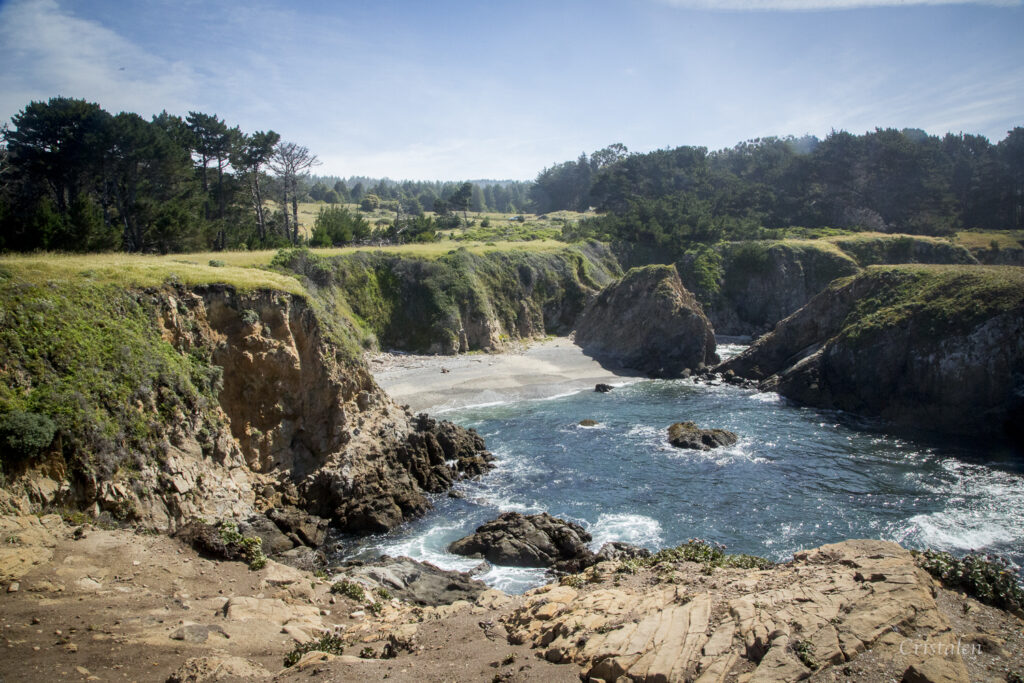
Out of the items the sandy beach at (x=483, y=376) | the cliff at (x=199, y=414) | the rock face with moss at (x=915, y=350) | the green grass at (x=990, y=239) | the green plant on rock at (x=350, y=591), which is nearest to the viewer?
the green plant on rock at (x=350, y=591)

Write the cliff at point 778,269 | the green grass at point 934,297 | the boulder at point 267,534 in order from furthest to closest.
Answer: the cliff at point 778,269
the green grass at point 934,297
the boulder at point 267,534

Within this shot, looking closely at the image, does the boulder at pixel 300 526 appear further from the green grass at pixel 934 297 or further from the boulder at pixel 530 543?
the green grass at pixel 934 297

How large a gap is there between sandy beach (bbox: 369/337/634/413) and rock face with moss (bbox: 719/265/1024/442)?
15.6 meters

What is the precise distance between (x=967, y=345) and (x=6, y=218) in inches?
2421

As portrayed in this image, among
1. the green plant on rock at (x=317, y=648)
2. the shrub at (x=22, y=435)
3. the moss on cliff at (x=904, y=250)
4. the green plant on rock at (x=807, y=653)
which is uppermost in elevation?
the moss on cliff at (x=904, y=250)

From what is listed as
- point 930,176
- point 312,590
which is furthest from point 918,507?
point 930,176

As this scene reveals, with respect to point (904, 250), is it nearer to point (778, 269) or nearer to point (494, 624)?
point (778, 269)

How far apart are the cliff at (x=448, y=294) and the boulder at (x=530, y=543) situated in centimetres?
3148

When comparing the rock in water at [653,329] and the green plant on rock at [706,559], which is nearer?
the green plant on rock at [706,559]

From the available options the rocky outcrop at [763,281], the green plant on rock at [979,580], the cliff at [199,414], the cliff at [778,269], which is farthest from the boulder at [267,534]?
the cliff at [778,269]

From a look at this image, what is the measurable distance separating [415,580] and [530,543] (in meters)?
5.11

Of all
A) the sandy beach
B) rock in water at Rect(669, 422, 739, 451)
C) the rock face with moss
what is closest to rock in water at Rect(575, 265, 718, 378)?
the sandy beach

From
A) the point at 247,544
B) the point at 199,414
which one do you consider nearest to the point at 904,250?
the point at 199,414

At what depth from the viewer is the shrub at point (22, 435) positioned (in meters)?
16.0
